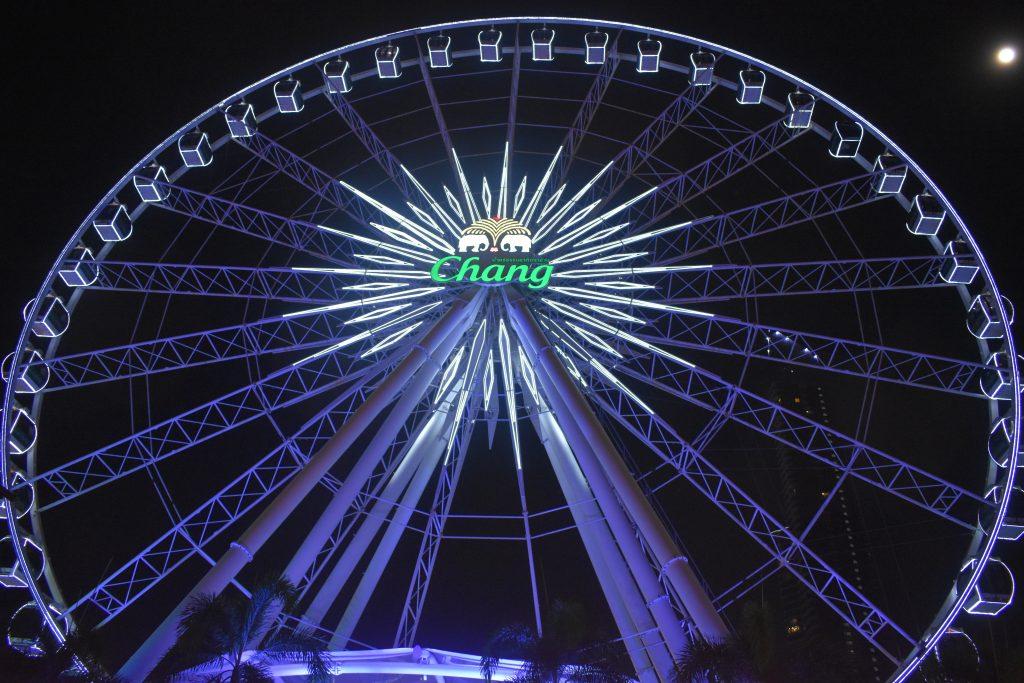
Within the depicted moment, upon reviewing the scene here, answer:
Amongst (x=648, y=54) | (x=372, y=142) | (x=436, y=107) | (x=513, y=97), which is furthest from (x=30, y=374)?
(x=648, y=54)

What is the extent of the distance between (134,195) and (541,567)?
19796mm

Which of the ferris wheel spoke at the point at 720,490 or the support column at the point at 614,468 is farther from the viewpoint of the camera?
the ferris wheel spoke at the point at 720,490

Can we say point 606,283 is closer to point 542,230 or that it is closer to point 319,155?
point 542,230

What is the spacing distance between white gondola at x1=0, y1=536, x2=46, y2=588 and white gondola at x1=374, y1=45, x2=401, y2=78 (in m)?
14.4

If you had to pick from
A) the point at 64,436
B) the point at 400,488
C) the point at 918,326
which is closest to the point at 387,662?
the point at 400,488

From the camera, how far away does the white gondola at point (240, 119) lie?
24.6m

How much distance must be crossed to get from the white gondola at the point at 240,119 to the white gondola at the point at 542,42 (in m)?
7.57

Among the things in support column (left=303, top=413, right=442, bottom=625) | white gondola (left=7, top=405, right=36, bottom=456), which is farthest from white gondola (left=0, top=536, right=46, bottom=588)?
support column (left=303, top=413, right=442, bottom=625)

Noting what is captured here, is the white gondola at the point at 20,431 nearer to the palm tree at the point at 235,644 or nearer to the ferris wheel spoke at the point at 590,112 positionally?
the palm tree at the point at 235,644

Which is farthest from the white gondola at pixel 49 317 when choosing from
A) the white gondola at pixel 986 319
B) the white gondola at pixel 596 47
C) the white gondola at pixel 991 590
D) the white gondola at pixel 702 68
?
the white gondola at pixel 986 319

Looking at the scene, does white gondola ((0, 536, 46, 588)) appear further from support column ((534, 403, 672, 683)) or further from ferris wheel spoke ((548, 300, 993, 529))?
ferris wheel spoke ((548, 300, 993, 529))

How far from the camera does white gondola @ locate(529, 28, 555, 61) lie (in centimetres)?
2466

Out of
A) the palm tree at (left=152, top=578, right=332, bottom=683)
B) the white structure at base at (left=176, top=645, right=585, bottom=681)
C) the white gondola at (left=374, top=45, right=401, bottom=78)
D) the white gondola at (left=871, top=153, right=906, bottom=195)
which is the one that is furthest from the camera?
the white gondola at (left=374, top=45, right=401, bottom=78)

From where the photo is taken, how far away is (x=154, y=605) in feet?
116
